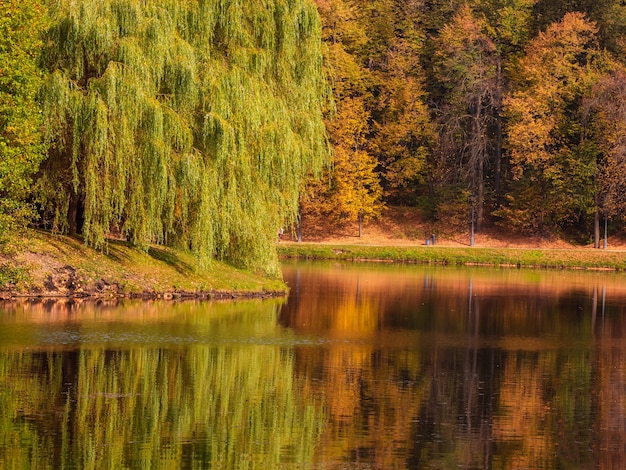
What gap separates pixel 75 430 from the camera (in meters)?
15.9

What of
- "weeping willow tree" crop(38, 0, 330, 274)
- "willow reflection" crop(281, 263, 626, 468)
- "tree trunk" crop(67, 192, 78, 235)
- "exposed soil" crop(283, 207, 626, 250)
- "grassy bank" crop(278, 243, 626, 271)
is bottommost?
"willow reflection" crop(281, 263, 626, 468)

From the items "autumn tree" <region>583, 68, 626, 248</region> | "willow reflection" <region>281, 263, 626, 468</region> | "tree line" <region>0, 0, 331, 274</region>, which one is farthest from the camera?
"autumn tree" <region>583, 68, 626, 248</region>

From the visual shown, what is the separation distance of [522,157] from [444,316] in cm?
3976

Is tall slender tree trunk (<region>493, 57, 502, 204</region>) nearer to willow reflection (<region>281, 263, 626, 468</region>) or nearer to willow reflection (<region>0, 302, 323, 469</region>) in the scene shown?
willow reflection (<region>281, 263, 626, 468</region>)

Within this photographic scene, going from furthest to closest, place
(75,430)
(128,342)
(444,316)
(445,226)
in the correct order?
(445,226)
(444,316)
(128,342)
(75,430)

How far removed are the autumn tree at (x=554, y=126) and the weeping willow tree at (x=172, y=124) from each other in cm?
3751

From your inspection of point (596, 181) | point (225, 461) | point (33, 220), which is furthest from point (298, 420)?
point (596, 181)

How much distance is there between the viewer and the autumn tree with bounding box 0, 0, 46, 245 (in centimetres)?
2931

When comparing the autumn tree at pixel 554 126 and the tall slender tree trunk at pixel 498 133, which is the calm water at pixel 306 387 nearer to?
the autumn tree at pixel 554 126

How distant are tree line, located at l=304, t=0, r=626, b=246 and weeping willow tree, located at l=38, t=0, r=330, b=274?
37.3 metres

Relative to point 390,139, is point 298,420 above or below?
below

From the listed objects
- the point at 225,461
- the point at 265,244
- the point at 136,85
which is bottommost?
the point at 225,461

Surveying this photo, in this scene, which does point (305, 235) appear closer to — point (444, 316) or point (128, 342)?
point (444, 316)

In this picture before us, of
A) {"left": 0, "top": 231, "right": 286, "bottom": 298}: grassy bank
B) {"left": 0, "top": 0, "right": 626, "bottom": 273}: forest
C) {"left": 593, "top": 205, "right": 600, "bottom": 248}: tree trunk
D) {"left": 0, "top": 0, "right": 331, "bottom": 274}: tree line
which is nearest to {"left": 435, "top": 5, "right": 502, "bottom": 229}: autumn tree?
{"left": 593, "top": 205, "right": 600, "bottom": 248}: tree trunk
